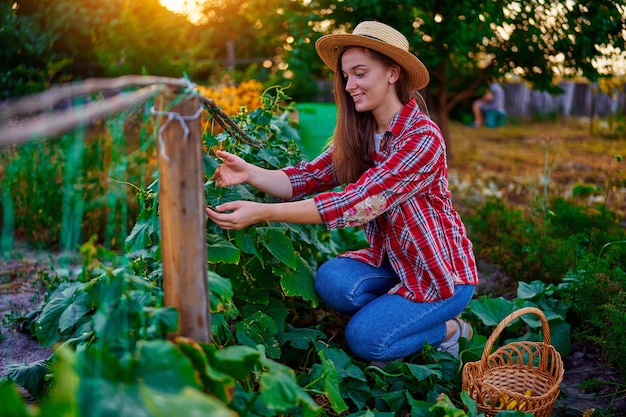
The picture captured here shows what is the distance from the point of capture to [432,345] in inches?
105

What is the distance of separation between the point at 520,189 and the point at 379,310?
12.5 feet

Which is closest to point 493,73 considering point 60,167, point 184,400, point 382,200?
point 60,167

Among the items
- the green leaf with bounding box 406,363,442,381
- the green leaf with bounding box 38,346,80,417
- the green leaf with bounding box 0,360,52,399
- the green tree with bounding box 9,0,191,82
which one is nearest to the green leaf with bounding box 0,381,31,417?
the green leaf with bounding box 38,346,80,417

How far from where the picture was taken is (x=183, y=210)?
5.09 feet

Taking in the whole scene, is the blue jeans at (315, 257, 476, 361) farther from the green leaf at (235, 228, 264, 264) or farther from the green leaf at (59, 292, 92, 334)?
the green leaf at (59, 292, 92, 334)

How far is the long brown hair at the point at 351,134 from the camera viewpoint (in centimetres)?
266

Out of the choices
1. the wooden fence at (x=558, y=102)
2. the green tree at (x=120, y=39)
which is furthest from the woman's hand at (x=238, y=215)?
the wooden fence at (x=558, y=102)

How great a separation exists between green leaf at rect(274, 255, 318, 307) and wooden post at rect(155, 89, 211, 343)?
878 millimetres

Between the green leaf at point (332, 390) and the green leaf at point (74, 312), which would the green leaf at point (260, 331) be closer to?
the green leaf at point (332, 390)

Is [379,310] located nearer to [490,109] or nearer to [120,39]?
[120,39]

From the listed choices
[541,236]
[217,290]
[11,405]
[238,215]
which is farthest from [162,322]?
[541,236]

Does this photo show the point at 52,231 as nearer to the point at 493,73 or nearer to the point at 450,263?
the point at 450,263

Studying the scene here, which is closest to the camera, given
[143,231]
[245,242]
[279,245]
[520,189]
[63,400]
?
[63,400]

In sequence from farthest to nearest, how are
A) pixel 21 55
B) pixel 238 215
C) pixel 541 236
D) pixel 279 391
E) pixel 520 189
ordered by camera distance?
1. pixel 21 55
2. pixel 520 189
3. pixel 541 236
4. pixel 238 215
5. pixel 279 391
